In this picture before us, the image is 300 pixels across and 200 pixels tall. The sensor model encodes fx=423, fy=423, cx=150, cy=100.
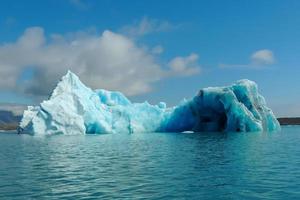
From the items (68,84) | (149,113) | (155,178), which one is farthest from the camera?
(149,113)

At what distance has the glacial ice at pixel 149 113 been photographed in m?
51.9

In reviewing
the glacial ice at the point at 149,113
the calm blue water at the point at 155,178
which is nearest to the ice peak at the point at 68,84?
the glacial ice at the point at 149,113

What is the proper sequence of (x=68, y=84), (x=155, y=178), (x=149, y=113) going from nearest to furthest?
1. (x=155, y=178)
2. (x=68, y=84)
3. (x=149, y=113)

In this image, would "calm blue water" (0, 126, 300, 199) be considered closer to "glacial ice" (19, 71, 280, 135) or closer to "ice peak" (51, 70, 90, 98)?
"glacial ice" (19, 71, 280, 135)

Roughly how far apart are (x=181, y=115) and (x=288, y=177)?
41902mm

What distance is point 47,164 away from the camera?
20.7 meters

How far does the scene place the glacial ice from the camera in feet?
170

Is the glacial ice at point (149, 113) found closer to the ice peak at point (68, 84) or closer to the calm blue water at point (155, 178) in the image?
the ice peak at point (68, 84)

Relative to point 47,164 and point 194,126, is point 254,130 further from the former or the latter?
point 47,164

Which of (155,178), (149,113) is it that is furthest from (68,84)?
(155,178)

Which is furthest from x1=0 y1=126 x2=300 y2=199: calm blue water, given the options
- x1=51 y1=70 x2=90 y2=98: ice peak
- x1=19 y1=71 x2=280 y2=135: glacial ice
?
x1=51 y1=70 x2=90 y2=98: ice peak

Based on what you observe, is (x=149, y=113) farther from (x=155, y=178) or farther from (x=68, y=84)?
(x=155, y=178)

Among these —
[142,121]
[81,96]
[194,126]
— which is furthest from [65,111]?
[194,126]

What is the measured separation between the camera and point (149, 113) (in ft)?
195
